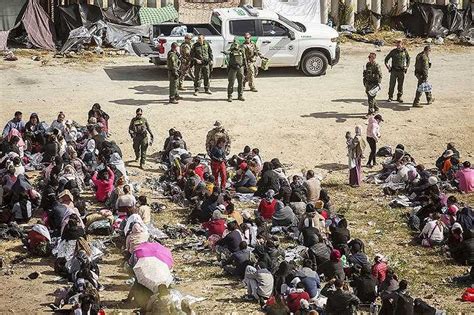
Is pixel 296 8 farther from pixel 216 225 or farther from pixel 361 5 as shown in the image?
pixel 216 225

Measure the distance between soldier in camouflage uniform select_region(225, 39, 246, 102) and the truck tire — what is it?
2906mm

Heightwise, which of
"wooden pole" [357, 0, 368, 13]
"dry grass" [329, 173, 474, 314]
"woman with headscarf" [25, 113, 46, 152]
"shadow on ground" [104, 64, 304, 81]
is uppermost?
"wooden pole" [357, 0, 368, 13]

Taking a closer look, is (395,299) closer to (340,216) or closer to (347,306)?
(347,306)

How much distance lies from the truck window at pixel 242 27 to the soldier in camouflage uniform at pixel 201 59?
1.73 meters

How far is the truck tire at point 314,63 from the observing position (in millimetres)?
28109

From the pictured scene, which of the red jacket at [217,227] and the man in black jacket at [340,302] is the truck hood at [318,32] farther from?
the man in black jacket at [340,302]

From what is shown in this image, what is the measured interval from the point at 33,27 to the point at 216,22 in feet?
19.5

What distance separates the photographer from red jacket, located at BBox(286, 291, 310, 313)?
15.0 meters

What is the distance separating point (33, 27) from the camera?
30.5 meters

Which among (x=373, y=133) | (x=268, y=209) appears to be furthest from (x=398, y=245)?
(x=373, y=133)

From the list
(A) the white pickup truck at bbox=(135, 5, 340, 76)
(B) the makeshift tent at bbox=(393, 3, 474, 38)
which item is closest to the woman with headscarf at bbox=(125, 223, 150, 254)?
(A) the white pickup truck at bbox=(135, 5, 340, 76)

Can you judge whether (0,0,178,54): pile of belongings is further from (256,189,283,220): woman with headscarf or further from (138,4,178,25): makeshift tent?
(256,189,283,220): woman with headscarf

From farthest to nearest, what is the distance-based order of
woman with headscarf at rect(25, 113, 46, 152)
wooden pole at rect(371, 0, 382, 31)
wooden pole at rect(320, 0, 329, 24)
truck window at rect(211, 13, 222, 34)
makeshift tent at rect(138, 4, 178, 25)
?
wooden pole at rect(371, 0, 382, 31) → wooden pole at rect(320, 0, 329, 24) → makeshift tent at rect(138, 4, 178, 25) → truck window at rect(211, 13, 222, 34) → woman with headscarf at rect(25, 113, 46, 152)

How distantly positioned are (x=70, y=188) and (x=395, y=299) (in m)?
7.44
